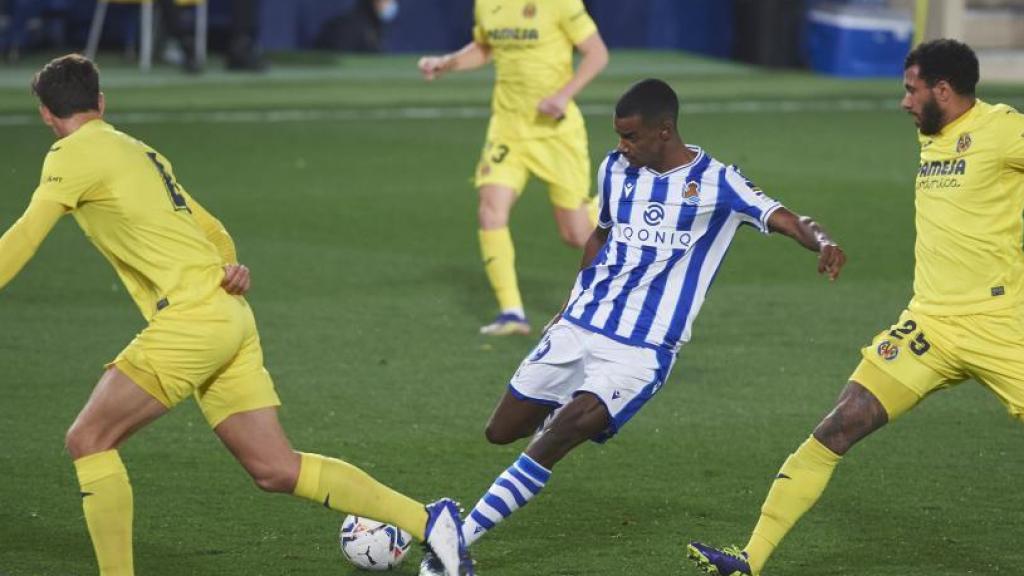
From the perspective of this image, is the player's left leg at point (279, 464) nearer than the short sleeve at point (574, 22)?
Yes

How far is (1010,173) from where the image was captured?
6.37 m

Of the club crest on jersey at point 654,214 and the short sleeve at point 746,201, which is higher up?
the short sleeve at point 746,201

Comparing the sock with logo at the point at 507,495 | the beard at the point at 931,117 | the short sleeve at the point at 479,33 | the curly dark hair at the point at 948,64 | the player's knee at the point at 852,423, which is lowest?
Result: the sock with logo at the point at 507,495

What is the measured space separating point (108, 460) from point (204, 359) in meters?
0.44

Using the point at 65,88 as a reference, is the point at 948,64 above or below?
above

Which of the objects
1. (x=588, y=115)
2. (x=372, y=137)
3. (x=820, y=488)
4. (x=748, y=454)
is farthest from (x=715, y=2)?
(x=820, y=488)

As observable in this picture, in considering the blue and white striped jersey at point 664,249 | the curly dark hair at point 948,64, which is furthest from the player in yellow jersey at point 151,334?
the curly dark hair at point 948,64

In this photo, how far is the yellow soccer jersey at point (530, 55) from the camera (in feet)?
36.0

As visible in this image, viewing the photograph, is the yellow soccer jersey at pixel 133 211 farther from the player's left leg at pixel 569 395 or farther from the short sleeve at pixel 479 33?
the short sleeve at pixel 479 33

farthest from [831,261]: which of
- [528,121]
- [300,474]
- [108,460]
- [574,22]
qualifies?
[574,22]

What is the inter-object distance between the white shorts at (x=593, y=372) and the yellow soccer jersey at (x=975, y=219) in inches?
39.9

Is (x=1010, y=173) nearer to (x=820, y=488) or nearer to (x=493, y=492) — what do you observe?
(x=820, y=488)

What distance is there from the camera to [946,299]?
20.9ft

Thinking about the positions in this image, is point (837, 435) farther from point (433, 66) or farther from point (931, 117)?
point (433, 66)
